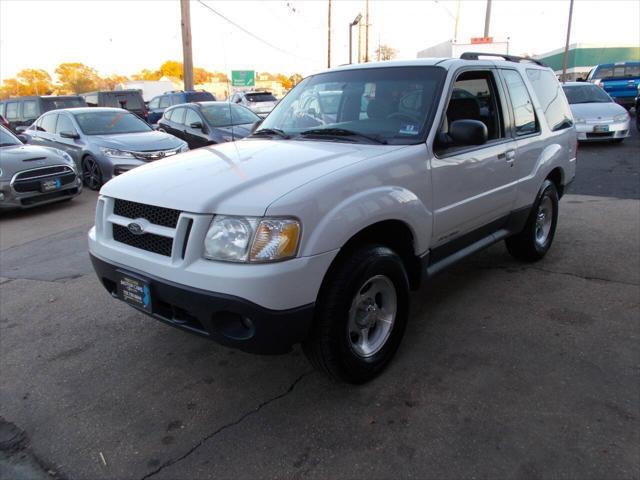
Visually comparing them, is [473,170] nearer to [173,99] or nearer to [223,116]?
[223,116]

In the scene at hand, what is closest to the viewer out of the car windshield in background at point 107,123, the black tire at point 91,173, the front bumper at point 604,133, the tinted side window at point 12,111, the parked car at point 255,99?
the black tire at point 91,173

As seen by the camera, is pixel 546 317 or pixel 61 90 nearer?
pixel 546 317

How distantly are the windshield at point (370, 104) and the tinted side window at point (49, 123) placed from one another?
8.33m

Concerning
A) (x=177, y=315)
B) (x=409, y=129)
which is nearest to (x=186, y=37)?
A: (x=409, y=129)

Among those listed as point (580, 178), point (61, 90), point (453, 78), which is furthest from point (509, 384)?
point (61, 90)

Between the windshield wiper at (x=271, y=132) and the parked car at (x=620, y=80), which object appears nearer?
the windshield wiper at (x=271, y=132)

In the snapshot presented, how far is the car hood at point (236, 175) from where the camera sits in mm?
2521

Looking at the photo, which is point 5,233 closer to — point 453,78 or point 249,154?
point 249,154

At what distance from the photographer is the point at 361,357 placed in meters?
2.95

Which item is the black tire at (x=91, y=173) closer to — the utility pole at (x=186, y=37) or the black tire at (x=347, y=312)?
the black tire at (x=347, y=312)

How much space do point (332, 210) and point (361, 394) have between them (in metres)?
1.14

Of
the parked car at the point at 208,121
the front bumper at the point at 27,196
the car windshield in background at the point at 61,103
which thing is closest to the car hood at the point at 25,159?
the front bumper at the point at 27,196

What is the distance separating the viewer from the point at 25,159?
7781 millimetres

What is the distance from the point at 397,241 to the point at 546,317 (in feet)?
4.92
